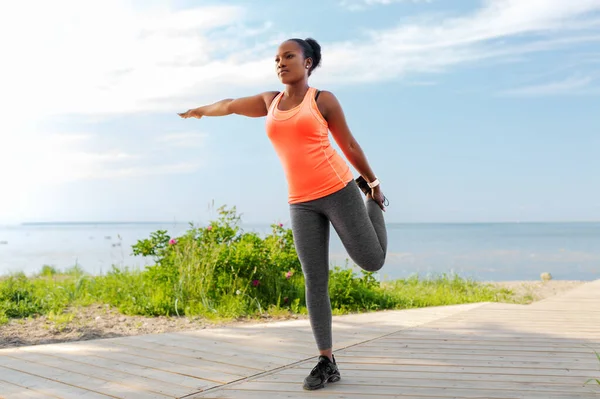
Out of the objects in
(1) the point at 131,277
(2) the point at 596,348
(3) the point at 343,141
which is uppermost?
(3) the point at 343,141

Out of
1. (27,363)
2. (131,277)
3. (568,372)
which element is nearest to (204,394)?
(27,363)

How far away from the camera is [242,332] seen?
14.9ft

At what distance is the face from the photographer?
2857 millimetres

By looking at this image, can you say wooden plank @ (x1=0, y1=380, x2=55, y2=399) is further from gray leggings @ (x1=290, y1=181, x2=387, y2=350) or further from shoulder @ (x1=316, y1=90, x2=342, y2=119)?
shoulder @ (x1=316, y1=90, x2=342, y2=119)

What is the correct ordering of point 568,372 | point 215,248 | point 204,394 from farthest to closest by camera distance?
point 215,248
point 568,372
point 204,394

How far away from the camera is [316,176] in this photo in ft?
9.33

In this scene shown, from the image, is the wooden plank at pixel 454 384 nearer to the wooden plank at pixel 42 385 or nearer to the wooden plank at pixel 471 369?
the wooden plank at pixel 471 369

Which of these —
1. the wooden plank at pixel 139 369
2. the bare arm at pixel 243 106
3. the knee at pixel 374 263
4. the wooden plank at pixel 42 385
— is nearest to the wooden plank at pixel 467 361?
the knee at pixel 374 263

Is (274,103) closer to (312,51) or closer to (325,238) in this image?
(312,51)

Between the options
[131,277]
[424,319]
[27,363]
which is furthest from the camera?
[131,277]

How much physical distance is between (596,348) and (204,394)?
2.75 meters

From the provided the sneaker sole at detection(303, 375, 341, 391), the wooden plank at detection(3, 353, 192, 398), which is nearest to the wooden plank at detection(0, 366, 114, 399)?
the wooden plank at detection(3, 353, 192, 398)

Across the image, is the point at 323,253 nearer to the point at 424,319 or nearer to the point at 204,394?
the point at 204,394

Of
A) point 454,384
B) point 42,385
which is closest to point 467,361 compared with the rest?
point 454,384
